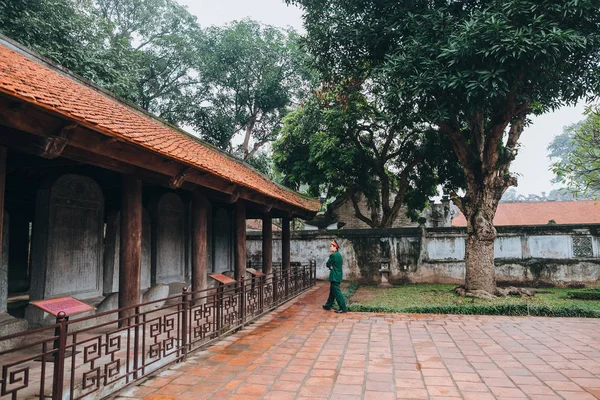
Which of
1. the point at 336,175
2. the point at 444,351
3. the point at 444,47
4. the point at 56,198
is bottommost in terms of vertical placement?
the point at 444,351

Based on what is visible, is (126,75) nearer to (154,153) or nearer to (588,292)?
(154,153)

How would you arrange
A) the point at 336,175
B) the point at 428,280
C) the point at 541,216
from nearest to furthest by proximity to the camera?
the point at 428,280 → the point at 336,175 → the point at 541,216

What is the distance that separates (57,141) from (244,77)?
76.3 ft

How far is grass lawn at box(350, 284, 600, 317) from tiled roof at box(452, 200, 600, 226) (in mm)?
16302

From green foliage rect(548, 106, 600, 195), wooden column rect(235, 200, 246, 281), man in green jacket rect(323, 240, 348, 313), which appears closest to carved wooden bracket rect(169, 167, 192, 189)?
wooden column rect(235, 200, 246, 281)

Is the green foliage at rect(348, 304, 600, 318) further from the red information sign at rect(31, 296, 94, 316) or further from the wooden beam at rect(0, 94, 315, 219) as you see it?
the red information sign at rect(31, 296, 94, 316)

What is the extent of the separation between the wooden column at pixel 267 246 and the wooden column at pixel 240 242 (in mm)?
1726

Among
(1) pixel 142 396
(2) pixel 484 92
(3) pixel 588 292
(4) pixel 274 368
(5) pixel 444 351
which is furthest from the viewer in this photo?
(3) pixel 588 292

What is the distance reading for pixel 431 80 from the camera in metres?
9.79

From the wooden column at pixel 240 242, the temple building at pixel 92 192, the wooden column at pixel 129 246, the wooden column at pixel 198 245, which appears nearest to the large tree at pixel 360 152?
the temple building at pixel 92 192

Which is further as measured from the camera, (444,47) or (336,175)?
(336,175)

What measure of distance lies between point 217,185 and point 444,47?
643cm

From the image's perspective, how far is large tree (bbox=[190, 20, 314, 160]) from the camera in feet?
84.1

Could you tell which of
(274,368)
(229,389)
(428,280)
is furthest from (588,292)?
(229,389)
